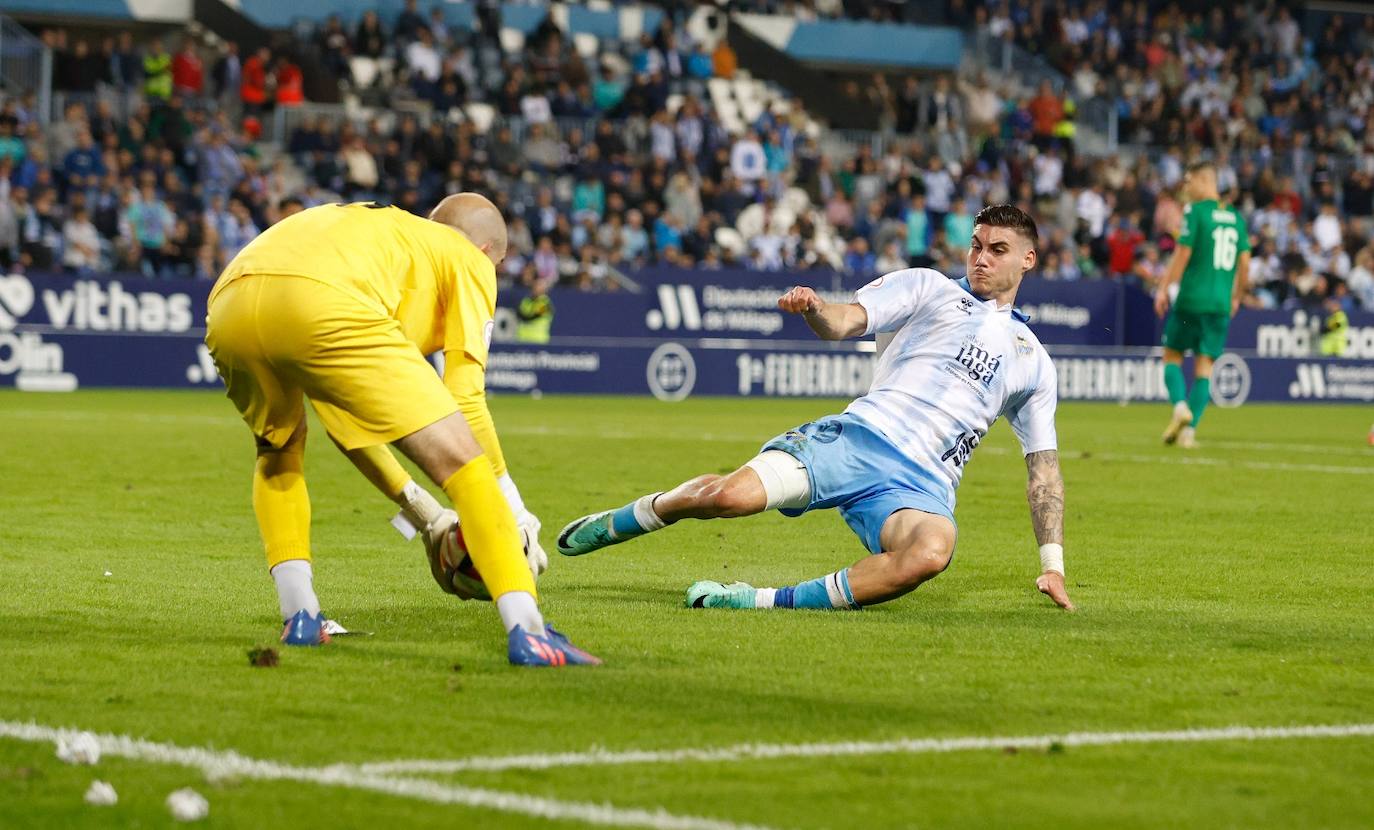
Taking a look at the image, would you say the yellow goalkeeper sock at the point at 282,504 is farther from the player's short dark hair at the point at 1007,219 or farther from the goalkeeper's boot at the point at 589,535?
the player's short dark hair at the point at 1007,219

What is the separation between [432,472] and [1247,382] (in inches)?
1013

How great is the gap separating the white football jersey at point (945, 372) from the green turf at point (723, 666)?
0.64m

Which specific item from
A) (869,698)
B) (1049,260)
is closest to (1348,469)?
(869,698)

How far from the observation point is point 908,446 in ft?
24.4

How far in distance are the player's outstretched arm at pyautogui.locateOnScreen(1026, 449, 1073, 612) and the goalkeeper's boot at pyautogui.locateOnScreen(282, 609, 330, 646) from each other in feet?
8.96

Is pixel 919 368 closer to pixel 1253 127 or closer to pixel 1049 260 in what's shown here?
pixel 1049 260

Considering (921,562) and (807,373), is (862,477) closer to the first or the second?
(921,562)

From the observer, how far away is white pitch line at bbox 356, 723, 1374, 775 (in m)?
4.40

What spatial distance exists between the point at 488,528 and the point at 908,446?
2.18 m

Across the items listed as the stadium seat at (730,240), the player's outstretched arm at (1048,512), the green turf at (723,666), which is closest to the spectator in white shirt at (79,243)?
the stadium seat at (730,240)

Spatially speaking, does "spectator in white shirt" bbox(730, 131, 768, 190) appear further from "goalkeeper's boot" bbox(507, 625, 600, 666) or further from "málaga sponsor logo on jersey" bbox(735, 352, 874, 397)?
"goalkeeper's boot" bbox(507, 625, 600, 666)

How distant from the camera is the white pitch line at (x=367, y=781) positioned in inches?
153

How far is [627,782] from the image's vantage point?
425 cm

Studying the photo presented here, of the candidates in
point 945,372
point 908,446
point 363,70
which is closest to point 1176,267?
point 945,372
